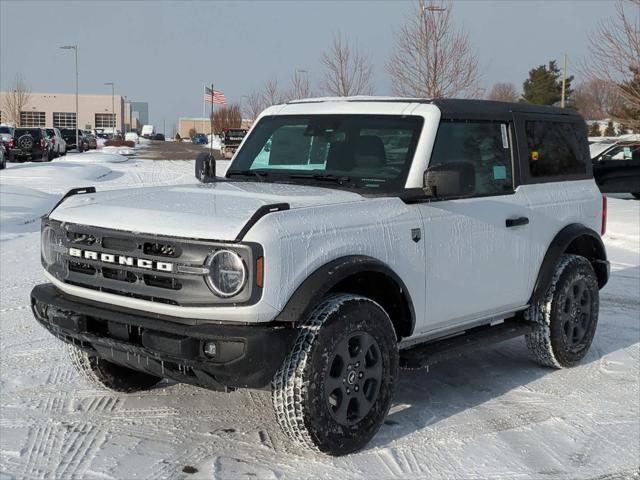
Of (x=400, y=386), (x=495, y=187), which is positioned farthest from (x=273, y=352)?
(x=495, y=187)

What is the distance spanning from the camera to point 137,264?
3.97 meters

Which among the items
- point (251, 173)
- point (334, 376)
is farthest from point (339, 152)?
point (334, 376)

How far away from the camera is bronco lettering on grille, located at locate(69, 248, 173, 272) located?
12.8 ft

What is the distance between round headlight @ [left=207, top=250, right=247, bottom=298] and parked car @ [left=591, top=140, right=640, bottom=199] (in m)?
19.4

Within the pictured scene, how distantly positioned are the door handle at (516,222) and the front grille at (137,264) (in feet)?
7.57

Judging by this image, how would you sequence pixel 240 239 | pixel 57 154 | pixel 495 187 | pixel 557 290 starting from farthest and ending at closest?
pixel 57 154 → pixel 557 290 → pixel 495 187 → pixel 240 239

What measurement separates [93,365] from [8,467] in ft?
3.63

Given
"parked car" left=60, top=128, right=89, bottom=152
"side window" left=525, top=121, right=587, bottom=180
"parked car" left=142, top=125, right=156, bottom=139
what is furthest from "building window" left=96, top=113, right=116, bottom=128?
"side window" left=525, top=121, right=587, bottom=180

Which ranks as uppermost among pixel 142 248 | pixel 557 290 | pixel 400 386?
pixel 142 248

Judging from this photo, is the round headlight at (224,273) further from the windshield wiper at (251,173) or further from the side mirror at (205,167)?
the side mirror at (205,167)

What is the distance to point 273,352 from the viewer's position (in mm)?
3773

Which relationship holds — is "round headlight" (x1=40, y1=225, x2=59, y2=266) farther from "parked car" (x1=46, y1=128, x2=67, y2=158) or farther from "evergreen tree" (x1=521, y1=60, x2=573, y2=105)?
"evergreen tree" (x1=521, y1=60, x2=573, y2=105)

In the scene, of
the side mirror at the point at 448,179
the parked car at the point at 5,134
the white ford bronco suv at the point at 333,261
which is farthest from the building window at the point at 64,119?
the side mirror at the point at 448,179

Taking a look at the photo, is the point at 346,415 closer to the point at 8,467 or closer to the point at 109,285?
the point at 109,285
